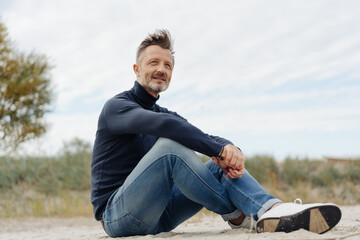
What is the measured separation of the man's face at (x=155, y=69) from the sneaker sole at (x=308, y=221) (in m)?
1.27

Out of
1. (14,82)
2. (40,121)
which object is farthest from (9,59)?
(40,121)

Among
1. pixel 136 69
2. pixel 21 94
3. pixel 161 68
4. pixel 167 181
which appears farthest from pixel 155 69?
pixel 21 94

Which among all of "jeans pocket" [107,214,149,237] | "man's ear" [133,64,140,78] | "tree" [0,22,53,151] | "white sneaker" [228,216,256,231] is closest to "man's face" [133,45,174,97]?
"man's ear" [133,64,140,78]

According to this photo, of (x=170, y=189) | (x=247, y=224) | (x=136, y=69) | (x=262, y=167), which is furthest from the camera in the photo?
(x=262, y=167)

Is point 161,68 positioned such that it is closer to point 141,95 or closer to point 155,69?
point 155,69

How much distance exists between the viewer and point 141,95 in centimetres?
304

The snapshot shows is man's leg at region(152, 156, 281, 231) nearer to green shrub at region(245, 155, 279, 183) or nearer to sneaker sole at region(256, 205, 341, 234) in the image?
sneaker sole at region(256, 205, 341, 234)

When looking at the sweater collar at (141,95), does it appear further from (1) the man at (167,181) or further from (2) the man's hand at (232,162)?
(2) the man's hand at (232,162)

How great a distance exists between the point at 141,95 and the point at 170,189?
0.81m

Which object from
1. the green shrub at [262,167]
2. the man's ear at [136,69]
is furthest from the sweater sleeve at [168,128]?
the green shrub at [262,167]

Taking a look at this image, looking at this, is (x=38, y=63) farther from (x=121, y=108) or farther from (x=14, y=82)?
(x=121, y=108)

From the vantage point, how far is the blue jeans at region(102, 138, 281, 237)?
8.21ft

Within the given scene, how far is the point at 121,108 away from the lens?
2.67 metres

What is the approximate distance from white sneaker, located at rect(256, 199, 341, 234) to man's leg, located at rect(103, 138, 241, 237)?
0.36 m
